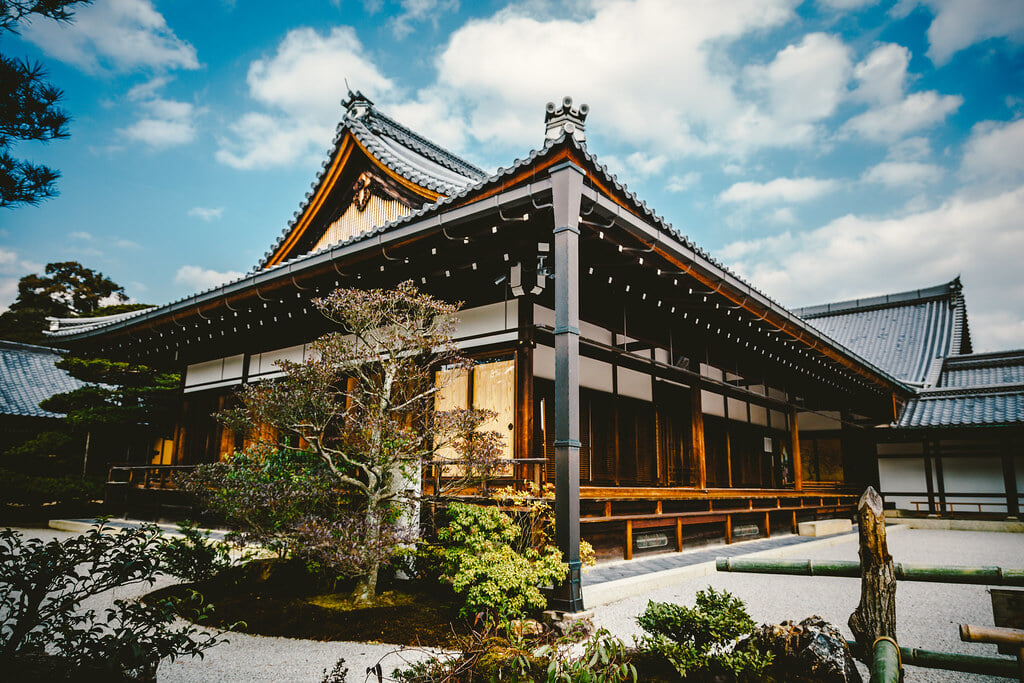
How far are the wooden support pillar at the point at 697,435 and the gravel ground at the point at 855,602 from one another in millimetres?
1952

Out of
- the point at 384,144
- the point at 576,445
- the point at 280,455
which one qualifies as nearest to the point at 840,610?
the point at 576,445

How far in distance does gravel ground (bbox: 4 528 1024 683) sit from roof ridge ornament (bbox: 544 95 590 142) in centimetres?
464

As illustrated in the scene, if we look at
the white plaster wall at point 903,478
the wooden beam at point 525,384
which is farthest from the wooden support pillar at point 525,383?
the white plaster wall at point 903,478

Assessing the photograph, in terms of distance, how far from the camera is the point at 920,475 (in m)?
16.7

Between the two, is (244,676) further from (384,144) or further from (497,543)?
(384,144)

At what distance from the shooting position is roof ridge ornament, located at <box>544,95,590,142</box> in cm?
583

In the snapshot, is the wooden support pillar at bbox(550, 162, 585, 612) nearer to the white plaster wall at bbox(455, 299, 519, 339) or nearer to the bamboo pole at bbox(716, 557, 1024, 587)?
the white plaster wall at bbox(455, 299, 519, 339)

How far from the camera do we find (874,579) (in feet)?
9.03

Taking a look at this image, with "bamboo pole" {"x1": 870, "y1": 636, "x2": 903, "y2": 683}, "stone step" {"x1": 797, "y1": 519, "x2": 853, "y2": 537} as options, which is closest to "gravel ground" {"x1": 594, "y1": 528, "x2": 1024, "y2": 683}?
"bamboo pole" {"x1": 870, "y1": 636, "x2": 903, "y2": 683}

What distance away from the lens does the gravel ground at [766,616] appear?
13.3 feet

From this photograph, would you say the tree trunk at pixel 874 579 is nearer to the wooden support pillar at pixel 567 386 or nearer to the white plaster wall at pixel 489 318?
the wooden support pillar at pixel 567 386

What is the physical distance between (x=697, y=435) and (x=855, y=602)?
413 centimetres

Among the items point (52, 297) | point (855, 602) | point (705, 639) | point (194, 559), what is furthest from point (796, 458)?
point (52, 297)

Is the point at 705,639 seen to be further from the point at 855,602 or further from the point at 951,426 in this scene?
the point at 951,426
